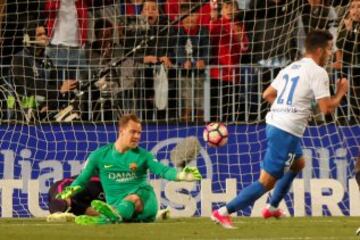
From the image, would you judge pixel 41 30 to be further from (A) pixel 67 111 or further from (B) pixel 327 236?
(B) pixel 327 236

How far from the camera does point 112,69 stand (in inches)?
611

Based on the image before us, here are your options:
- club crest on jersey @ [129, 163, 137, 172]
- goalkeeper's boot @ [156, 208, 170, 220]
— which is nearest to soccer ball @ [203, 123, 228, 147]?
goalkeeper's boot @ [156, 208, 170, 220]

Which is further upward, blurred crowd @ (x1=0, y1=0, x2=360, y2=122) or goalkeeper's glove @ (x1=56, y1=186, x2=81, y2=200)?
blurred crowd @ (x1=0, y1=0, x2=360, y2=122)

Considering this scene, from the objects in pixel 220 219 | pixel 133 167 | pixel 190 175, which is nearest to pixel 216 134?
pixel 133 167

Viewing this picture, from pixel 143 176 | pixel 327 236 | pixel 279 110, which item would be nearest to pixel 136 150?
pixel 143 176

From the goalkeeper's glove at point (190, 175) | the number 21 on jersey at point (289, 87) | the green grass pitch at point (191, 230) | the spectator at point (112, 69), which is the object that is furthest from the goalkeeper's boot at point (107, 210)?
the spectator at point (112, 69)

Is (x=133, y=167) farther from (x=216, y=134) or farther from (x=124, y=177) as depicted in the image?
(x=216, y=134)

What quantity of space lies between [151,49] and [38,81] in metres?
1.51

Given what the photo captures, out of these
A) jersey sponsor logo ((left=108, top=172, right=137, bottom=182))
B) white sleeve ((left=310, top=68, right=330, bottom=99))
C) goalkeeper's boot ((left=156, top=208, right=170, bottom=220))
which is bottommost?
goalkeeper's boot ((left=156, top=208, right=170, bottom=220))

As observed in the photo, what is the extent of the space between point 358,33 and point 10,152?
4460mm

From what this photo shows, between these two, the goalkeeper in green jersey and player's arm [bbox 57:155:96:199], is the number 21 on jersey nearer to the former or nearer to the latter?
the goalkeeper in green jersey

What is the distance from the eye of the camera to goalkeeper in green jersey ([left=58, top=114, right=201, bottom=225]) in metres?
12.0

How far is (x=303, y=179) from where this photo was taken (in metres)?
14.6

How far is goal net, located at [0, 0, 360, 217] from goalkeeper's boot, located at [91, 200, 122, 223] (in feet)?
8.92
